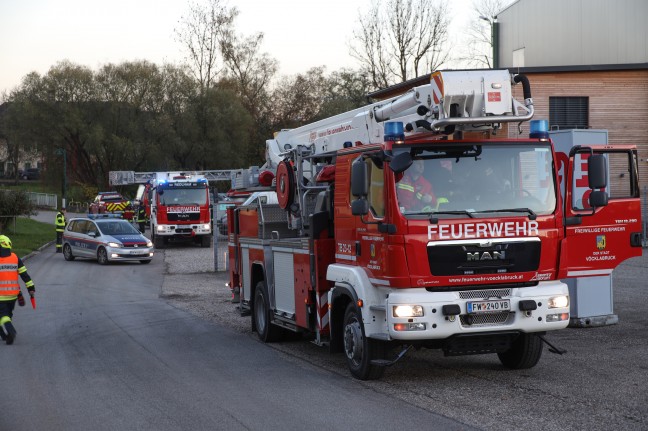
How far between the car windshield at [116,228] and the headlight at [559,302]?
2354 centimetres

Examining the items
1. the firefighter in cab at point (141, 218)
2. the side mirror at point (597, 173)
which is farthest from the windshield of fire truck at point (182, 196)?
the side mirror at point (597, 173)

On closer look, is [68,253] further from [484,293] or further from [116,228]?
[484,293]

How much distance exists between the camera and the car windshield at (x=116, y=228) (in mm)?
31534

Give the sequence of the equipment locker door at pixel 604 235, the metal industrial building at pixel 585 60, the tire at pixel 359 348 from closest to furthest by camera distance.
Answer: the tire at pixel 359 348
the equipment locker door at pixel 604 235
the metal industrial building at pixel 585 60

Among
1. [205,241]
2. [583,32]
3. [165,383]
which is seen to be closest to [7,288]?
[165,383]

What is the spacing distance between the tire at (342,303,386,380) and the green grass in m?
25.9

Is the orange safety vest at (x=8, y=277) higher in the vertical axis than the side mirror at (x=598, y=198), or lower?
lower

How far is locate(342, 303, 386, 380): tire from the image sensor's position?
9.99 m

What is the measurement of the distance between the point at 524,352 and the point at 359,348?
6.40ft

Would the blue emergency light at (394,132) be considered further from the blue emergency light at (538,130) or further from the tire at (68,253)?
the tire at (68,253)

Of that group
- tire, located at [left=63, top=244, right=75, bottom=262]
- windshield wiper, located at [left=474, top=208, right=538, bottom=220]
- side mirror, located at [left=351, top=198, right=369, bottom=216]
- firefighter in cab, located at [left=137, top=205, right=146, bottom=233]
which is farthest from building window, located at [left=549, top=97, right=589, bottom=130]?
side mirror, located at [left=351, top=198, right=369, bottom=216]

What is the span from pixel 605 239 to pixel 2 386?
838 cm

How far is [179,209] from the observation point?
1501 inches

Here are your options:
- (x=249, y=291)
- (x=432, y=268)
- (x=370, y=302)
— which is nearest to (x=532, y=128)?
(x=432, y=268)
